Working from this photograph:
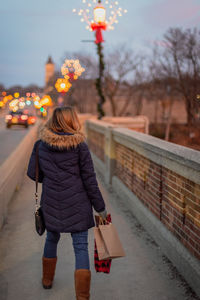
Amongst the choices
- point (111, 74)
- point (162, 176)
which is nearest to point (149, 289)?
point (162, 176)

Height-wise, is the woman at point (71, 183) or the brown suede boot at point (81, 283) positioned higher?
the woman at point (71, 183)

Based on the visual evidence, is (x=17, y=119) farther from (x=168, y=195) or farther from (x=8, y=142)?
(x=168, y=195)

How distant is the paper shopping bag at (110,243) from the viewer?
9.36 feet

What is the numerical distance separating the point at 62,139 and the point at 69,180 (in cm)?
33

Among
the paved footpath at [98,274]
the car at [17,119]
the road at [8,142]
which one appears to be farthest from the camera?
the car at [17,119]

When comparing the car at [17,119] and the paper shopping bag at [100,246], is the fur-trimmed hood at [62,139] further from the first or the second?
the car at [17,119]

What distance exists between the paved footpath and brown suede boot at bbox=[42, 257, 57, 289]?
7cm

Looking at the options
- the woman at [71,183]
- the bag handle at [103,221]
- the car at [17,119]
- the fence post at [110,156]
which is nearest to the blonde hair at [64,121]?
the woman at [71,183]

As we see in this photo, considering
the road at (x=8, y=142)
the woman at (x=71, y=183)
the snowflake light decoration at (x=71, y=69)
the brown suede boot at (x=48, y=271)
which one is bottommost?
the road at (x=8, y=142)

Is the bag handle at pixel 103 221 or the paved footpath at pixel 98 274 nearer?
the bag handle at pixel 103 221

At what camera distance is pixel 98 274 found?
3697mm

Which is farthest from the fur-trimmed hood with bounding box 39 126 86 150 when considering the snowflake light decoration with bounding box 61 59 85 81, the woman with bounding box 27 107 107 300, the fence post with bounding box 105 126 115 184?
the snowflake light decoration with bounding box 61 59 85 81

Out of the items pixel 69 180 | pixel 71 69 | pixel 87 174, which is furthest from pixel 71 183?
pixel 71 69

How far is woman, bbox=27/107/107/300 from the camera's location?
2.91m
